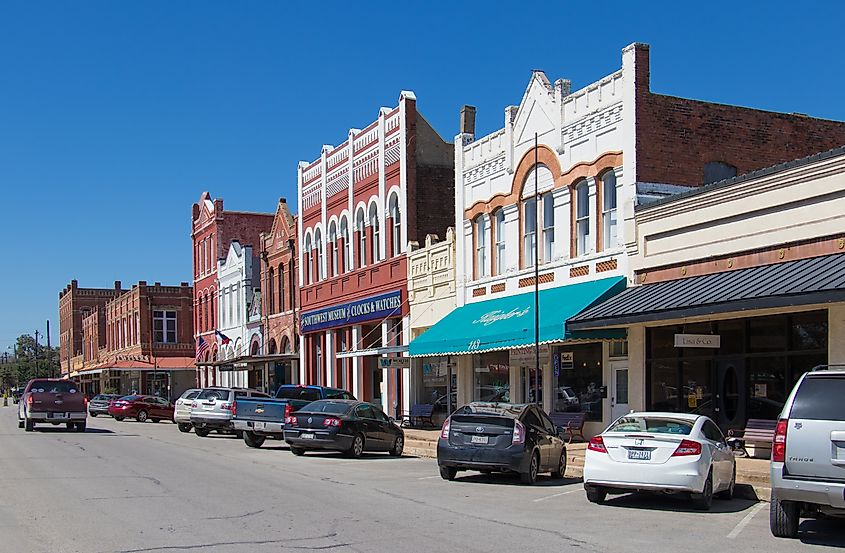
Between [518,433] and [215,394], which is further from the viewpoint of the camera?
[215,394]

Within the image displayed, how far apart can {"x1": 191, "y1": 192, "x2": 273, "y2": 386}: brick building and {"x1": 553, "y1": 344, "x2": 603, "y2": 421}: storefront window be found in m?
32.6

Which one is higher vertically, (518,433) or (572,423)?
(518,433)

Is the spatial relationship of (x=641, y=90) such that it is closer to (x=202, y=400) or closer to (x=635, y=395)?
(x=635, y=395)

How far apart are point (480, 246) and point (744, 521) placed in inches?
748

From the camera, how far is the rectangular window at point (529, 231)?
28547 mm

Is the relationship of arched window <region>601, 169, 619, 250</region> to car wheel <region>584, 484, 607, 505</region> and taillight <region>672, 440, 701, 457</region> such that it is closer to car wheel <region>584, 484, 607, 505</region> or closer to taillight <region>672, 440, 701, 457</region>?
car wheel <region>584, 484, 607, 505</region>

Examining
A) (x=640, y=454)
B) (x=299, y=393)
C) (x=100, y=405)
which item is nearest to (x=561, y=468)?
(x=640, y=454)

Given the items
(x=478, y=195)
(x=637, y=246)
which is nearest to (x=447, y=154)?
(x=478, y=195)

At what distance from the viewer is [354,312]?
4016 centimetres

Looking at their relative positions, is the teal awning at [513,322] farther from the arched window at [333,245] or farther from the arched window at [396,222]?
the arched window at [333,245]

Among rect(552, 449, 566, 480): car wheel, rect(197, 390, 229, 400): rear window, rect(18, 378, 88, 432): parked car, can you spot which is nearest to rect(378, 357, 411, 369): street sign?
rect(197, 390, 229, 400): rear window

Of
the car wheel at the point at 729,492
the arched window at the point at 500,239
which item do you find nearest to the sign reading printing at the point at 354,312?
the arched window at the point at 500,239

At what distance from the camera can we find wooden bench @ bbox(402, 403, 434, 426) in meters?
33.9

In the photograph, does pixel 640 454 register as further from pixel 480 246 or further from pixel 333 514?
pixel 480 246
